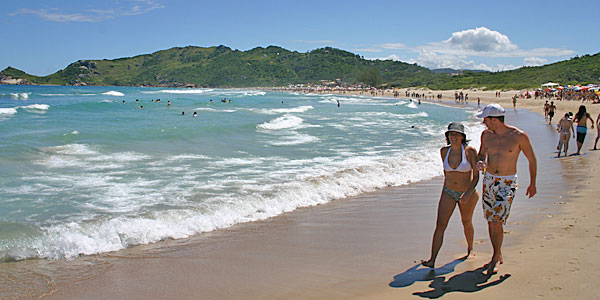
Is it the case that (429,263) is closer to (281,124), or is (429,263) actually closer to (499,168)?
(499,168)

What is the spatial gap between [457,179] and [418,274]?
105 centimetres

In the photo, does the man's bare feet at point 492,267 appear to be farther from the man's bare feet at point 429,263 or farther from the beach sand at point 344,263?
the man's bare feet at point 429,263

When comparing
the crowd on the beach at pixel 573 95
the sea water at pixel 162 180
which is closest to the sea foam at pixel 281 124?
the sea water at pixel 162 180

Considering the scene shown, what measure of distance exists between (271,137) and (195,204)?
11791mm

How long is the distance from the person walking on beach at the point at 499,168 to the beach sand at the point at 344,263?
1.51 feet

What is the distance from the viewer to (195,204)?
7.65 m

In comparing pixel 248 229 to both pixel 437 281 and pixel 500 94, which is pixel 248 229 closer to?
pixel 437 281

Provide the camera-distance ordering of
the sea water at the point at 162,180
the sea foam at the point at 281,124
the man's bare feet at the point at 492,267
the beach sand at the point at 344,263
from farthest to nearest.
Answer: the sea foam at the point at 281,124 < the sea water at the point at 162,180 < the man's bare feet at the point at 492,267 < the beach sand at the point at 344,263

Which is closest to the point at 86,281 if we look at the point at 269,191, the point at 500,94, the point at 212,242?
the point at 212,242

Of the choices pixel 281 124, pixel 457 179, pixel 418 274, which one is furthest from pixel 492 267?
pixel 281 124

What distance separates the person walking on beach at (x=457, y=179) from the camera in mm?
4355

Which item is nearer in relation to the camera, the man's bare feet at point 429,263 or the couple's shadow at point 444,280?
the couple's shadow at point 444,280

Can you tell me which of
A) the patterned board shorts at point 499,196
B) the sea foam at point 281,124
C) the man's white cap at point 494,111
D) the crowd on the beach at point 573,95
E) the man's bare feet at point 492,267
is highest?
the crowd on the beach at point 573,95

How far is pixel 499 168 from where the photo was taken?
4.24 m
